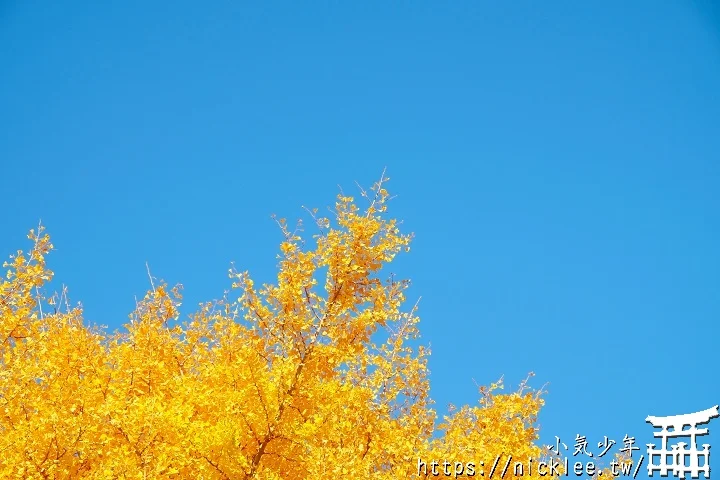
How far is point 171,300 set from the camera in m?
10.9

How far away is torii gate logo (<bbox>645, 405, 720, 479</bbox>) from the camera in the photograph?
966 cm

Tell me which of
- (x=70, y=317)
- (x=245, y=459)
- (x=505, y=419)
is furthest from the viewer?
(x=70, y=317)

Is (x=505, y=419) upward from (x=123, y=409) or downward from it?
upward

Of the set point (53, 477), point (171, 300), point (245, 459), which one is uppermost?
point (171, 300)

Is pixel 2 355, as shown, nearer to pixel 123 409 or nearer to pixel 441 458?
pixel 123 409

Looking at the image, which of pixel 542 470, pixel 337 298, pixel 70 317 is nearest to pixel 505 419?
pixel 542 470

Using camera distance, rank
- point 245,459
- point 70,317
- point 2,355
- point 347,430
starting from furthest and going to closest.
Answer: point 70,317 < point 2,355 < point 347,430 < point 245,459

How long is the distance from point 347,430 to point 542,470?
2.77 metres

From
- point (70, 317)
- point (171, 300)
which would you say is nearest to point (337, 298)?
point (171, 300)

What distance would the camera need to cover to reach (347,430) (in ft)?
27.6

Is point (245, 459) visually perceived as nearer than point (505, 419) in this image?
Yes

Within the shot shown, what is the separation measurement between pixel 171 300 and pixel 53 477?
3.92 meters

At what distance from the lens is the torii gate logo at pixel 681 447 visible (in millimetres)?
9664

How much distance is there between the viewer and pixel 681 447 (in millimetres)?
9867
